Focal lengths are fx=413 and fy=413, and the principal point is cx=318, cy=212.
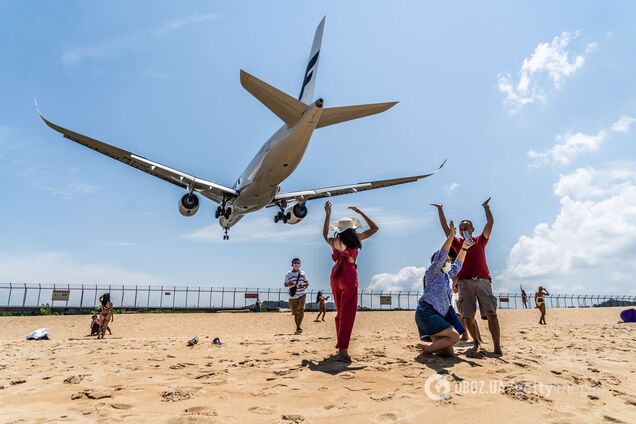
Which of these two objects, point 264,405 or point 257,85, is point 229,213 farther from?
point 264,405

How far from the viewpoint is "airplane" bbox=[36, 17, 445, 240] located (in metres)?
19.4

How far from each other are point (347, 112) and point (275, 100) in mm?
3685

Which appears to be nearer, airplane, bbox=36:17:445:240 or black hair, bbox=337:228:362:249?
black hair, bbox=337:228:362:249

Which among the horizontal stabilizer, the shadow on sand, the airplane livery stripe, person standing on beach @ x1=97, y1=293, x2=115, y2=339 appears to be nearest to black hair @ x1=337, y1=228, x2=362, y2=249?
the shadow on sand

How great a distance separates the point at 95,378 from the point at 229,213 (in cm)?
2163

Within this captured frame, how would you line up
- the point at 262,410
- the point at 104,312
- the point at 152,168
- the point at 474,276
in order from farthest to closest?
the point at 152,168 < the point at 104,312 < the point at 474,276 < the point at 262,410

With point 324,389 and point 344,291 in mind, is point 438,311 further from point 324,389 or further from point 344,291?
point 324,389

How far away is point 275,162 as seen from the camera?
835 inches

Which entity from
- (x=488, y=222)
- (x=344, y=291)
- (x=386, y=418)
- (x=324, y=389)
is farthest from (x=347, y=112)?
(x=386, y=418)

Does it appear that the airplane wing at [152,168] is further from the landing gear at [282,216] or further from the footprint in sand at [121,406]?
the footprint in sand at [121,406]

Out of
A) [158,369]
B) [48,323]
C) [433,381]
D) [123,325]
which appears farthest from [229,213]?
[433,381]

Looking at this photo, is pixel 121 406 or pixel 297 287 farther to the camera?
pixel 297 287

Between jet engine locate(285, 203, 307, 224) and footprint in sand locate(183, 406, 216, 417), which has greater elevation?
jet engine locate(285, 203, 307, 224)

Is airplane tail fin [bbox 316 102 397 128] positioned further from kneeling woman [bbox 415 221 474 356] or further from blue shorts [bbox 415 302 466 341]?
blue shorts [bbox 415 302 466 341]
